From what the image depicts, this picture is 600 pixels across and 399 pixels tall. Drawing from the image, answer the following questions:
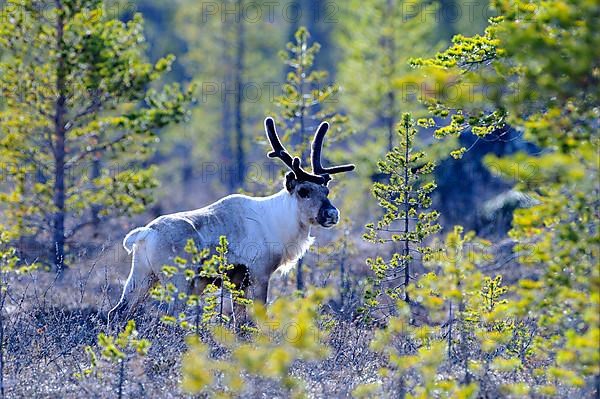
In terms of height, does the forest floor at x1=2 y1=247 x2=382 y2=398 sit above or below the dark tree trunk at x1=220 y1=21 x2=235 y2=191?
above

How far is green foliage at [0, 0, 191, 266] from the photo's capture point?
1399 centimetres

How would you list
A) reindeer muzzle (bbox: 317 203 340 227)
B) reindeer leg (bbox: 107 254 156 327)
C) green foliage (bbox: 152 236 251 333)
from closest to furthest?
1. green foliage (bbox: 152 236 251 333)
2. reindeer leg (bbox: 107 254 156 327)
3. reindeer muzzle (bbox: 317 203 340 227)

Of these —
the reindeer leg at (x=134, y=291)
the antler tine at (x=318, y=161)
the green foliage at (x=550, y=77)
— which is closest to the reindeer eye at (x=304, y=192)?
the antler tine at (x=318, y=161)

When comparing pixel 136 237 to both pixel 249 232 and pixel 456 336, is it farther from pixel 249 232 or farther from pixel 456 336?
pixel 456 336

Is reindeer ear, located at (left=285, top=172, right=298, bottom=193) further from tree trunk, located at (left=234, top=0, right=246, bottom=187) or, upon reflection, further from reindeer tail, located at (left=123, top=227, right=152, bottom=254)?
tree trunk, located at (left=234, top=0, right=246, bottom=187)

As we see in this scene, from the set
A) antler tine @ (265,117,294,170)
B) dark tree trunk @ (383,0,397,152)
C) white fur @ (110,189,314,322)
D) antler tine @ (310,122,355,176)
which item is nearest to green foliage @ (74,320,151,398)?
white fur @ (110,189,314,322)

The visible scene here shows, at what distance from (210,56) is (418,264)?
1839 centimetres

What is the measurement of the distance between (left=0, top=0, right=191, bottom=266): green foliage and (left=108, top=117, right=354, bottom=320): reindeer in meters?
3.91

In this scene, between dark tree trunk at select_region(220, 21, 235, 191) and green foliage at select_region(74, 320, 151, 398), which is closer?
green foliage at select_region(74, 320, 151, 398)

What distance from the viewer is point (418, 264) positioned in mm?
15086

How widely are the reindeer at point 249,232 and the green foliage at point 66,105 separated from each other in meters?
3.91

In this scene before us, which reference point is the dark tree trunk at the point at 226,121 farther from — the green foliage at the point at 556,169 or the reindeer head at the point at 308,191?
the green foliage at the point at 556,169

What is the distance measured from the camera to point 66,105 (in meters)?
14.4

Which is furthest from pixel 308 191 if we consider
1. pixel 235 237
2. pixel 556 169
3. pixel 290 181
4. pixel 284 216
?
pixel 556 169
